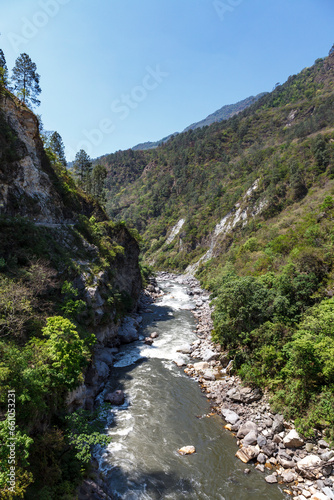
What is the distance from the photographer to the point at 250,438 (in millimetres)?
12742

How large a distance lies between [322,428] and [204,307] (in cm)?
2763

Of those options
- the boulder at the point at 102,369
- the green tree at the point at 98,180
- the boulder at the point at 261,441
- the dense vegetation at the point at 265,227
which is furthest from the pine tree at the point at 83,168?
the boulder at the point at 261,441

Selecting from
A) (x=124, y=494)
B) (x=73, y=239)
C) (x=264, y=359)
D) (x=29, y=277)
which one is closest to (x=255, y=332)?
(x=264, y=359)

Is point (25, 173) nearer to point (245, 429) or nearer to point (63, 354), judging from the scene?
point (63, 354)

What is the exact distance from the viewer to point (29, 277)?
14.9 meters

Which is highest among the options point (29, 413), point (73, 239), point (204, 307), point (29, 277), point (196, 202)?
point (196, 202)

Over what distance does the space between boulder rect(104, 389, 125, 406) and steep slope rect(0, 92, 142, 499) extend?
987 mm

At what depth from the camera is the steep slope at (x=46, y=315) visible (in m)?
8.37

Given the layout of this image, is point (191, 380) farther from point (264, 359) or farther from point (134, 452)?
point (134, 452)

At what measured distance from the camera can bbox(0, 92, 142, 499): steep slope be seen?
27.5ft

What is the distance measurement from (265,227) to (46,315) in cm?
4206

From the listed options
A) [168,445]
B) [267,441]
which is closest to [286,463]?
[267,441]

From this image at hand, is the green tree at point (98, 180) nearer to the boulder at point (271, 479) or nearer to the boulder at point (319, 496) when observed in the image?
the boulder at point (271, 479)

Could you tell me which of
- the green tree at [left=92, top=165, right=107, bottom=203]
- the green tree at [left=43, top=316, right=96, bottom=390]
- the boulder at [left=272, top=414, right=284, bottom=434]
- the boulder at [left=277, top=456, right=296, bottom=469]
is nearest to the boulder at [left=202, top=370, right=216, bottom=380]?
the boulder at [left=272, top=414, right=284, bottom=434]
